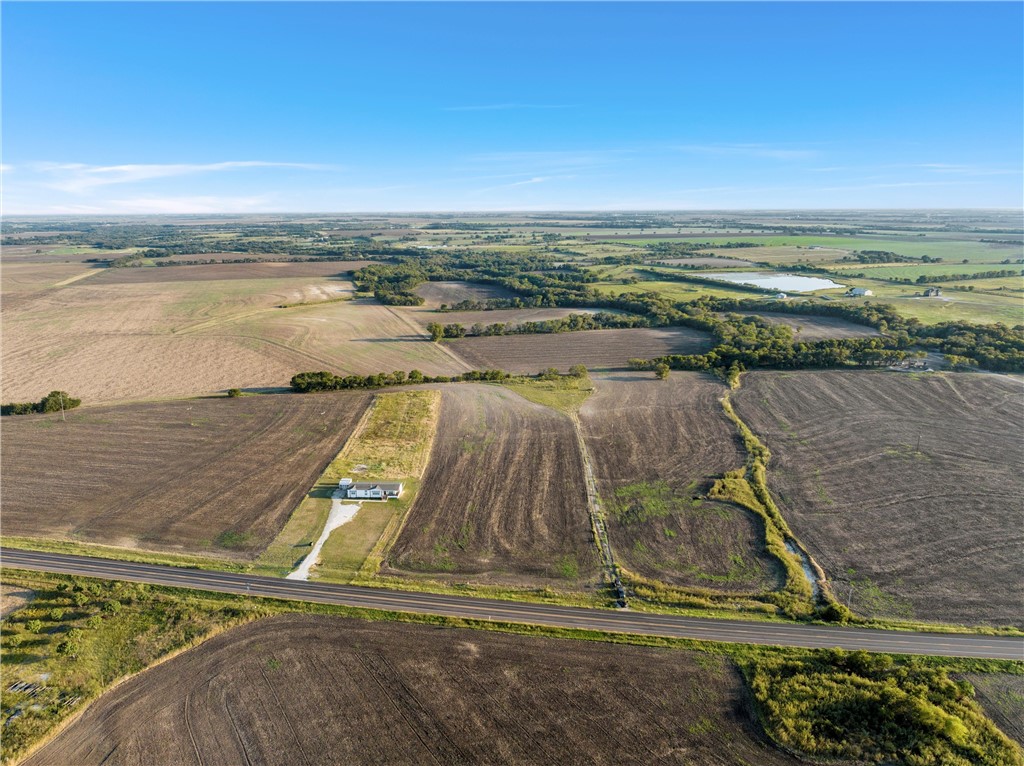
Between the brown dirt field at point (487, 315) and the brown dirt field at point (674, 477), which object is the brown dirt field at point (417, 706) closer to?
the brown dirt field at point (674, 477)

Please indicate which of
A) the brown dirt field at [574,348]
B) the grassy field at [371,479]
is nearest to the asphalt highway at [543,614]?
the grassy field at [371,479]

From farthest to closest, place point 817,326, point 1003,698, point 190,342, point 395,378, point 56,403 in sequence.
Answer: point 817,326 < point 190,342 < point 395,378 < point 56,403 < point 1003,698

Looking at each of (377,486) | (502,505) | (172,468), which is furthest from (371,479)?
(172,468)

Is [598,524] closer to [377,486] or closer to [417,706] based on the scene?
[377,486]

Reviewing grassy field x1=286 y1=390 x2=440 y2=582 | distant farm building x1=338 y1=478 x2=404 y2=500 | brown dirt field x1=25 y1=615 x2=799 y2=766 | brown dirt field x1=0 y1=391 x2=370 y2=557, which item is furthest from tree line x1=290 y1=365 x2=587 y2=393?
brown dirt field x1=25 y1=615 x2=799 y2=766

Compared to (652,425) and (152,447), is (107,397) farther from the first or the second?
(652,425)

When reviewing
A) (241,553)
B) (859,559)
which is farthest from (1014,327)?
(241,553)

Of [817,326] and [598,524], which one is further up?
[817,326]

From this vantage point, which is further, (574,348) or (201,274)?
(201,274)
